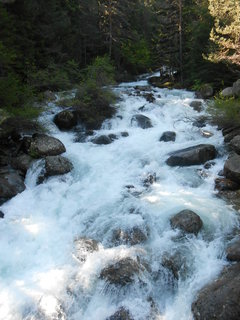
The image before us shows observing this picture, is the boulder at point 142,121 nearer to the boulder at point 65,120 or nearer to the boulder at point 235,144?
the boulder at point 65,120

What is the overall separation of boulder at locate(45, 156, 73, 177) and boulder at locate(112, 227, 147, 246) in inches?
161

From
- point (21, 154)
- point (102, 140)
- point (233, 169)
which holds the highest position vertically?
point (233, 169)

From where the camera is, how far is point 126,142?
43.2 ft

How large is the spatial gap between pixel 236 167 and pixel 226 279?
14.3 ft

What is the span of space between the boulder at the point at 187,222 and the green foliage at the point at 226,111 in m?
6.22

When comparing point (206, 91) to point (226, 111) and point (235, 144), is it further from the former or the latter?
point (235, 144)

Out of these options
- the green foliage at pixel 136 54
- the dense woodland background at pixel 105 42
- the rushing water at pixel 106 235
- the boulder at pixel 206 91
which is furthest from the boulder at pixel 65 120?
the green foliage at pixel 136 54

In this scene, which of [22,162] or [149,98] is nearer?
[22,162]

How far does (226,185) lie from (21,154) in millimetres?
7819

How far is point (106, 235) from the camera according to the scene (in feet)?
23.1

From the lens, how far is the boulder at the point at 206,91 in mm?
18156

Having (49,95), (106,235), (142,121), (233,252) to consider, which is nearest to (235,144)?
(233,252)

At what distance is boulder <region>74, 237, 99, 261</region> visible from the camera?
6.56m

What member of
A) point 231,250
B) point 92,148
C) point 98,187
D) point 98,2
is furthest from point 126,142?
point 98,2
